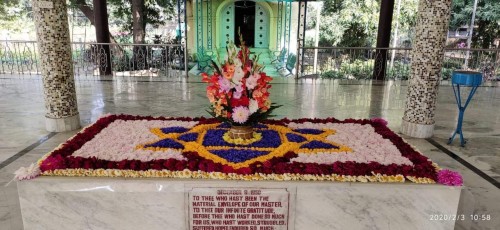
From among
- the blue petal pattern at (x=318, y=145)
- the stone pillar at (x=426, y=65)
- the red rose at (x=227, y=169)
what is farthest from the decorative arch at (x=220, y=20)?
the red rose at (x=227, y=169)

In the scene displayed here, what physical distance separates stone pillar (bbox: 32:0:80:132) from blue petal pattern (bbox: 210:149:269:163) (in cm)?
282

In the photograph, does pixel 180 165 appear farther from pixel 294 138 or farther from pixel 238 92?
pixel 294 138

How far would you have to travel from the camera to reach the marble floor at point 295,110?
10.9ft

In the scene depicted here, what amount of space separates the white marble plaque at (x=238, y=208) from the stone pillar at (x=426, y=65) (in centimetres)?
290

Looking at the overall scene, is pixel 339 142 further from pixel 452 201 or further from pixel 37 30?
pixel 37 30

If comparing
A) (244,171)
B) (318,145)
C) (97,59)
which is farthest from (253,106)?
(97,59)

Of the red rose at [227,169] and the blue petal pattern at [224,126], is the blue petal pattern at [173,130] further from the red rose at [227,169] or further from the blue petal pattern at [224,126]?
the red rose at [227,169]

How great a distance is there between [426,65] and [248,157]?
288cm

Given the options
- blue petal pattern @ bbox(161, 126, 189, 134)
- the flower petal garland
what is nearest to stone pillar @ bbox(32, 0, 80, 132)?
the flower petal garland

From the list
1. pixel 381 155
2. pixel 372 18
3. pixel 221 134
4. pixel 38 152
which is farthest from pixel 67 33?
pixel 372 18

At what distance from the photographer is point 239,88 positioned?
8.92 feet

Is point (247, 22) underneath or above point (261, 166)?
above

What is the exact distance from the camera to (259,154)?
109 inches

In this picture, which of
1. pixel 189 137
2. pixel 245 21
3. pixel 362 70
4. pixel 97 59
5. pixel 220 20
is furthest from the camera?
pixel 245 21
